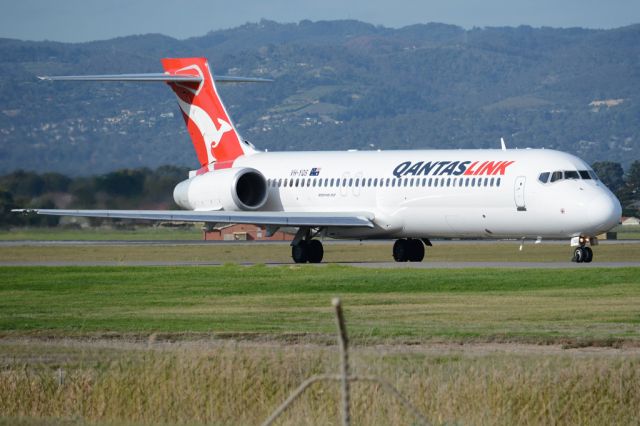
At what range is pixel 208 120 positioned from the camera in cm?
5044

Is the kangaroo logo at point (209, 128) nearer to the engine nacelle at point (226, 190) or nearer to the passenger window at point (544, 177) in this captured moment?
the engine nacelle at point (226, 190)

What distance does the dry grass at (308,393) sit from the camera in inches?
637

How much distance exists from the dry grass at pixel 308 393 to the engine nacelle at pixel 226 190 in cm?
2837

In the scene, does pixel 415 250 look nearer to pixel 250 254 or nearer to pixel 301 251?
pixel 301 251

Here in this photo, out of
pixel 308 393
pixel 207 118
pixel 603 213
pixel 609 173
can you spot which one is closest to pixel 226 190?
pixel 207 118

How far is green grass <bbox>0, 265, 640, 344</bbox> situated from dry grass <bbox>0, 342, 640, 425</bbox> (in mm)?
3992

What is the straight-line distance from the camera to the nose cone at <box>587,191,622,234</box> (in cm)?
3956

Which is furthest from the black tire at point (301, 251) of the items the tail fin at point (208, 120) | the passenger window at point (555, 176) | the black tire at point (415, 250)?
the passenger window at point (555, 176)

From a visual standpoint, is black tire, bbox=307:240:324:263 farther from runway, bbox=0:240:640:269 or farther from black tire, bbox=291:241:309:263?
runway, bbox=0:240:640:269

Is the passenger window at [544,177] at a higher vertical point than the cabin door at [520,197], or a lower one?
higher

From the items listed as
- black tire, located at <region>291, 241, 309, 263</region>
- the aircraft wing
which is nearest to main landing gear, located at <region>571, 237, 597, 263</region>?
the aircraft wing

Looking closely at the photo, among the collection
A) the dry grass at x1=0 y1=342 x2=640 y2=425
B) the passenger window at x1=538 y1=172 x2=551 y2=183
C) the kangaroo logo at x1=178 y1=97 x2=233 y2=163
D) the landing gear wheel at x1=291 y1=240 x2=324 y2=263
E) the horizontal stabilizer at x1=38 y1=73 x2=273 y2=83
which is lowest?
the dry grass at x1=0 y1=342 x2=640 y2=425

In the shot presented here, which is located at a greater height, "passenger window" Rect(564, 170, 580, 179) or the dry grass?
"passenger window" Rect(564, 170, 580, 179)

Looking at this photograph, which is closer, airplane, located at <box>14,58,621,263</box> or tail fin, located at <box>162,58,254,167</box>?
airplane, located at <box>14,58,621,263</box>
